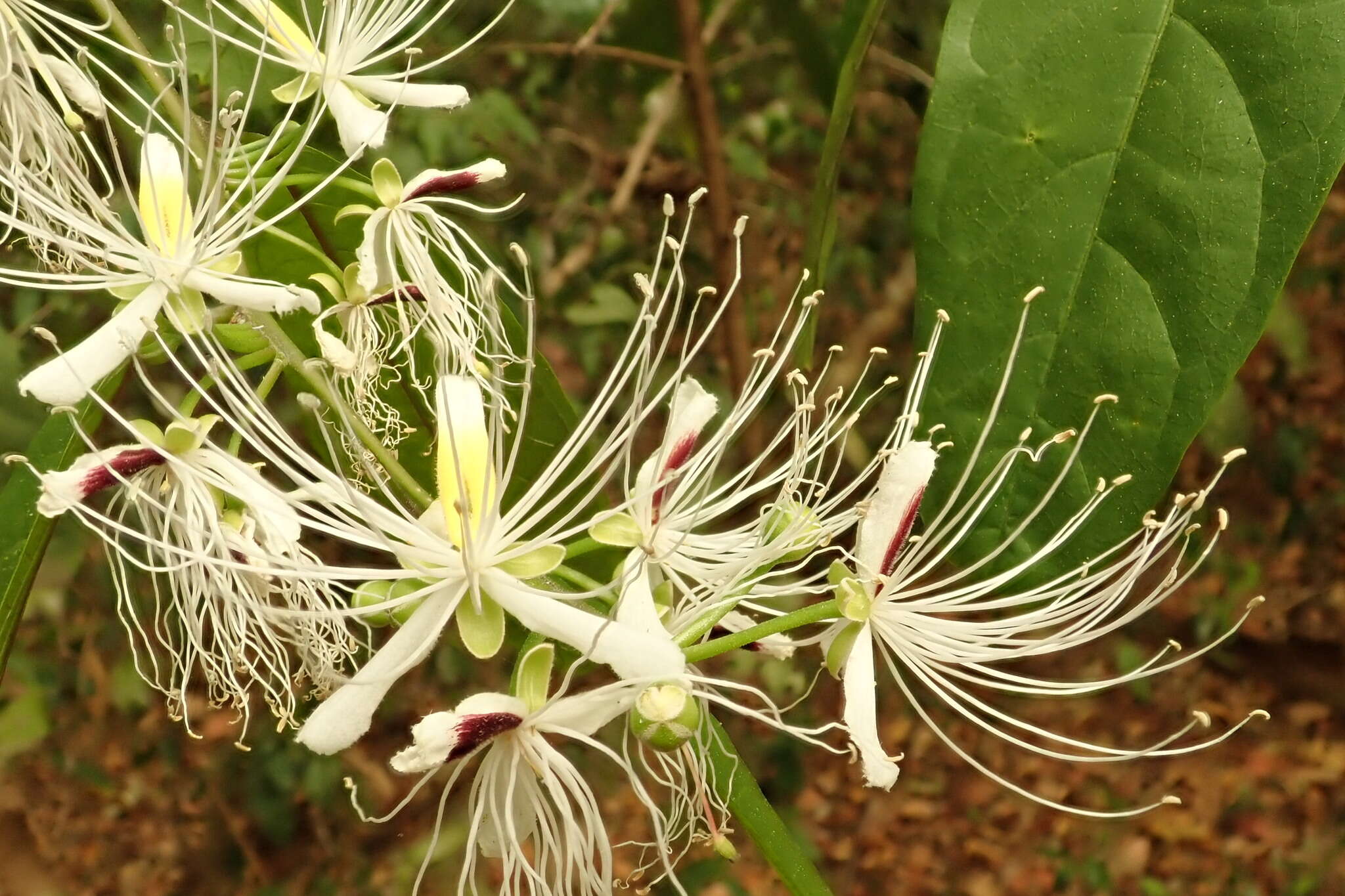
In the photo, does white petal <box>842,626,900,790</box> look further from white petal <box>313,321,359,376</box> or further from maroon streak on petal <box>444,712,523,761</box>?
white petal <box>313,321,359,376</box>

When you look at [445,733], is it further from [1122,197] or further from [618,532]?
[1122,197]

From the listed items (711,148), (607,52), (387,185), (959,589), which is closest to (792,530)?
(959,589)

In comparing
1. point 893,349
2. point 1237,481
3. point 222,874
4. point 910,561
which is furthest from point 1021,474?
point 1237,481

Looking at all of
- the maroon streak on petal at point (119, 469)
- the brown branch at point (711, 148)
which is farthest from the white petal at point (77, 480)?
the brown branch at point (711, 148)

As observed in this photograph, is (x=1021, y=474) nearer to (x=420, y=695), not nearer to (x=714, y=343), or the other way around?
(x=714, y=343)

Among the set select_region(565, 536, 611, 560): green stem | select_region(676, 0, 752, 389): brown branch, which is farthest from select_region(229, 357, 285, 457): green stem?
select_region(676, 0, 752, 389): brown branch

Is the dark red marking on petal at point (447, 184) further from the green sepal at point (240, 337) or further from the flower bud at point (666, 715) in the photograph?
the flower bud at point (666, 715)
